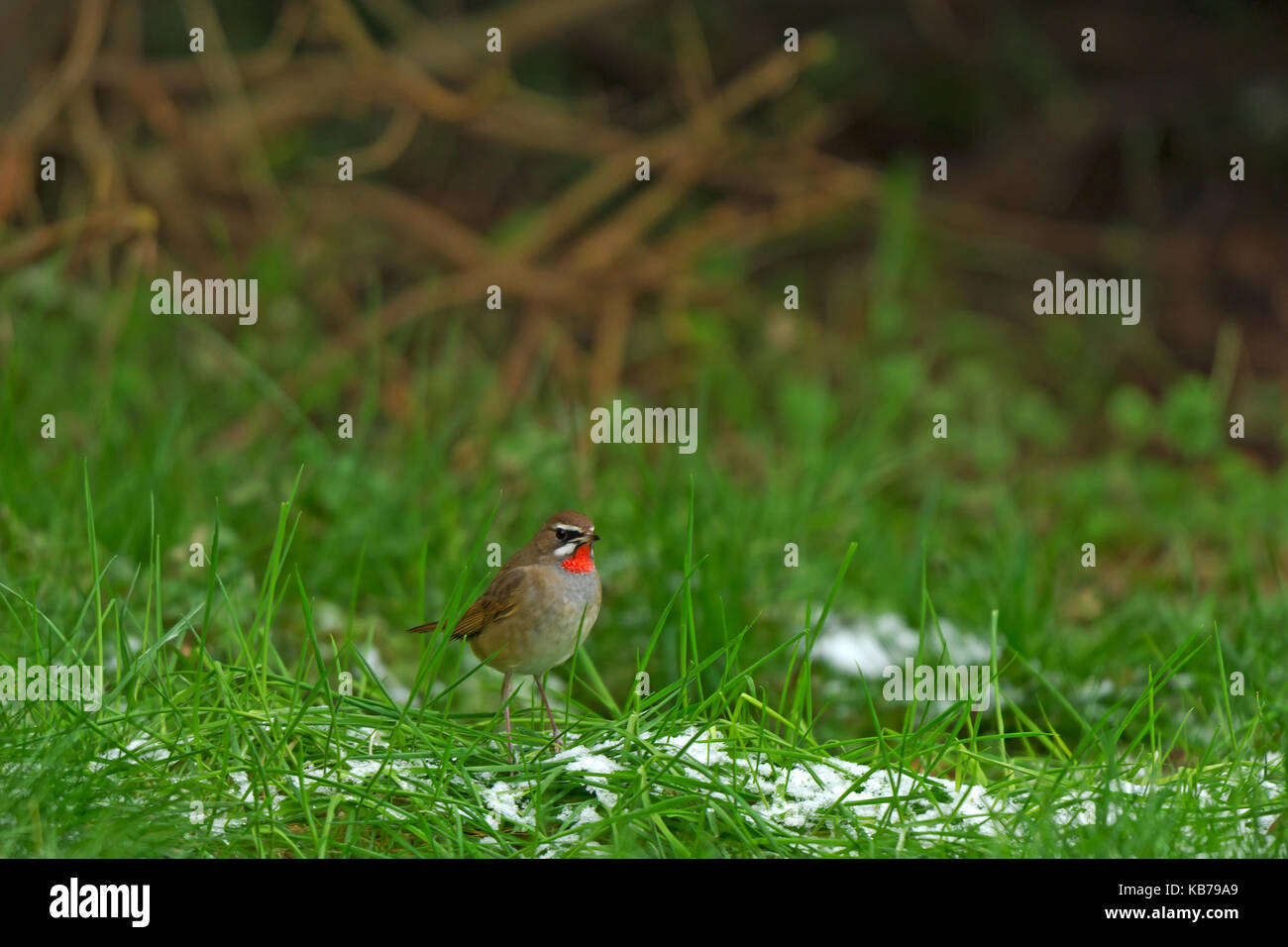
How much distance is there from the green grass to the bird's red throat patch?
0.93 ft

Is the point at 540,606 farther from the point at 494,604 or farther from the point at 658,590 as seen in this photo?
the point at 658,590

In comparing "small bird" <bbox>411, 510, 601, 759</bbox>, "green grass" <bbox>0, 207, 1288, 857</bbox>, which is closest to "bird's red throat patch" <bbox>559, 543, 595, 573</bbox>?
"small bird" <bbox>411, 510, 601, 759</bbox>

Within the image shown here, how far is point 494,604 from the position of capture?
4.95 meters

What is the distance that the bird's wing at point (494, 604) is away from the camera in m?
4.87

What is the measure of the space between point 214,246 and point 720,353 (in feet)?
10.7

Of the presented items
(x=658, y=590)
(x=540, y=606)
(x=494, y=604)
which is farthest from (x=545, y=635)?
(x=658, y=590)

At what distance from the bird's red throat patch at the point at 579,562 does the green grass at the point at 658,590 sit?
0.28 metres

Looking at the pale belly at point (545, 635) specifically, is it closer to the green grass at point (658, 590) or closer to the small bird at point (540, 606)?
the small bird at point (540, 606)

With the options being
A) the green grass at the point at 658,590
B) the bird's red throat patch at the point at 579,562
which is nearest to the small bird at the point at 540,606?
the bird's red throat patch at the point at 579,562
